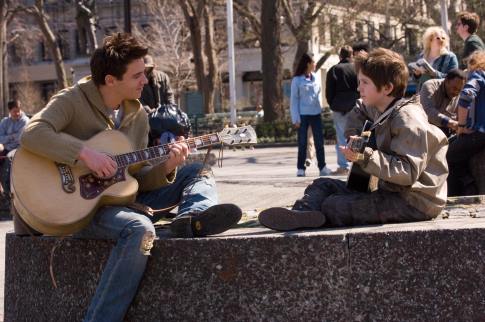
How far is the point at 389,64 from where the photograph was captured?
18.4 feet

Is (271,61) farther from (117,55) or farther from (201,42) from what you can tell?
(117,55)

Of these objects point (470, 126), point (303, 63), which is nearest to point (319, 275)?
point (470, 126)

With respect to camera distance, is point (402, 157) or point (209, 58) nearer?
point (402, 157)

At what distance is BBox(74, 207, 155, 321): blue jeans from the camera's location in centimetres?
517

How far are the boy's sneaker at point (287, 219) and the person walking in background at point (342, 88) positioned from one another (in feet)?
30.1

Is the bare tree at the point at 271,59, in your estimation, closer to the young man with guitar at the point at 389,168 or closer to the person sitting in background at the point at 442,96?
the person sitting in background at the point at 442,96

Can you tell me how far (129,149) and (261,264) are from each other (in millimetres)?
988

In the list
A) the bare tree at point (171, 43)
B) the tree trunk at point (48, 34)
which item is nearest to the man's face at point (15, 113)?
the tree trunk at point (48, 34)

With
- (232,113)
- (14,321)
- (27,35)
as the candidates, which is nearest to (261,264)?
(14,321)

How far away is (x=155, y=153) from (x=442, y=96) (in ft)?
14.8

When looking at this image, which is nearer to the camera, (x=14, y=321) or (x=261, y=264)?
(x=261, y=264)

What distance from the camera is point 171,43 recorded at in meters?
63.4

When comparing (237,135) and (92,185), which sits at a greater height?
(237,135)

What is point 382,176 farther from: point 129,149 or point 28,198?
point 28,198
